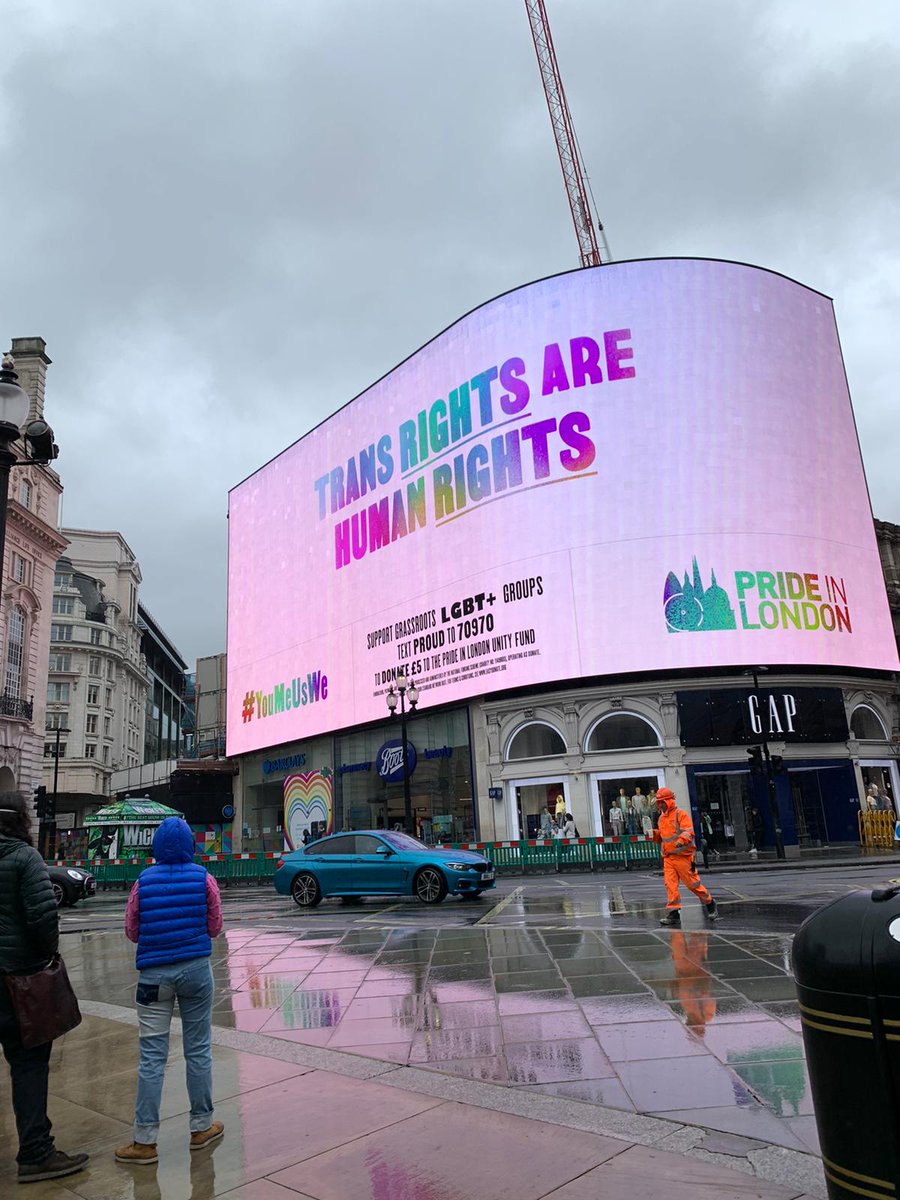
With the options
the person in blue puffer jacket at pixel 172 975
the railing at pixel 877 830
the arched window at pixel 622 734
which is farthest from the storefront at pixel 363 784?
the person in blue puffer jacket at pixel 172 975

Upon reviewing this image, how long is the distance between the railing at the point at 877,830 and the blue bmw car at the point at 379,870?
20274mm

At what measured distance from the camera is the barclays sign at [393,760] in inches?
1578

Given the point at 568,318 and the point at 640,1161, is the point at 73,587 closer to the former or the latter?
the point at 568,318

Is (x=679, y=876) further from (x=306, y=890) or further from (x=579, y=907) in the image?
(x=306, y=890)

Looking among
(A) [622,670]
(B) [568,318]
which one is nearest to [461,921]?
(A) [622,670]

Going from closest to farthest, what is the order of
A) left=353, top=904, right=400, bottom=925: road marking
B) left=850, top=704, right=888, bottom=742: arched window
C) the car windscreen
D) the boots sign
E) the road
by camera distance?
1. the road
2. left=353, top=904, right=400, bottom=925: road marking
3. the car windscreen
4. the boots sign
5. left=850, top=704, right=888, bottom=742: arched window

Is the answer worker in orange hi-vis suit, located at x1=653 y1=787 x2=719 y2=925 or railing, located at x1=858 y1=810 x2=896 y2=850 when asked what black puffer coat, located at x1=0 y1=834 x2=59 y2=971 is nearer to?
worker in orange hi-vis suit, located at x1=653 y1=787 x2=719 y2=925

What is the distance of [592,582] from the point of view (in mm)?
34312

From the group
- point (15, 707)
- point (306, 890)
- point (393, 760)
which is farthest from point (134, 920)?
point (15, 707)

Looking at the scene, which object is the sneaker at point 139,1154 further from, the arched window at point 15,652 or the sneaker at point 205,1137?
→ the arched window at point 15,652

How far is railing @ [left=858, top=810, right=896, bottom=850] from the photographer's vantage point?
31031 millimetres

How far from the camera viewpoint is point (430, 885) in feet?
54.3

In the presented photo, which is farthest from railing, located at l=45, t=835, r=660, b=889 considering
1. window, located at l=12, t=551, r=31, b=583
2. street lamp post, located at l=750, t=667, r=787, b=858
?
window, located at l=12, t=551, r=31, b=583

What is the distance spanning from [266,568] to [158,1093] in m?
47.9
